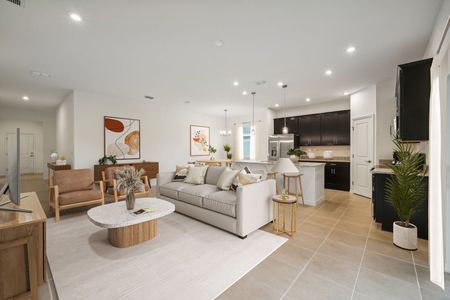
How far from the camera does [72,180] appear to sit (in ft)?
12.7

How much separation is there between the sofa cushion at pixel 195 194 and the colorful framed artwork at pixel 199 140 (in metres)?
4.39

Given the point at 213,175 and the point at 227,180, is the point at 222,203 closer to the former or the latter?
the point at 227,180

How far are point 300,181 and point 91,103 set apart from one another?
19.7 feet

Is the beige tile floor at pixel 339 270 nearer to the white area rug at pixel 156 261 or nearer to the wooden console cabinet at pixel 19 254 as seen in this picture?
the white area rug at pixel 156 261

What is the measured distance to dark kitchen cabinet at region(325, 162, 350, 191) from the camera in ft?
18.9

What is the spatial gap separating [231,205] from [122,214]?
151 centimetres

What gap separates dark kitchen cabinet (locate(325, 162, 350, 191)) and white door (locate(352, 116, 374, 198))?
283 mm

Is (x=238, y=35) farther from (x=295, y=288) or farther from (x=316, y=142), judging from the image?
(x=316, y=142)

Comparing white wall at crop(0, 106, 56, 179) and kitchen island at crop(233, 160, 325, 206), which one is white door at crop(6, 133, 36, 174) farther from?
kitchen island at crop(233, 160, 325, 206)

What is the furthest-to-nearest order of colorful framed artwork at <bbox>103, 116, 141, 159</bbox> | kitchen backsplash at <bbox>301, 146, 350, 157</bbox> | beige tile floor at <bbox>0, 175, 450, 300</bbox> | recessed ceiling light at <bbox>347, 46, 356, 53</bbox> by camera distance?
1. kitchen backsplash at <bbox>301, 146, 350, 157</bbox>
2. colorful framed artwork at <bbox>103, 116, 141, 159</bbox>
3. recessed ceiling light at <bbox>347, 46, 356, 53</bbox>
4. beige tile floor at <bbox>0, 175, 450, 300</bbox>

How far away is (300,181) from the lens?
4.54m

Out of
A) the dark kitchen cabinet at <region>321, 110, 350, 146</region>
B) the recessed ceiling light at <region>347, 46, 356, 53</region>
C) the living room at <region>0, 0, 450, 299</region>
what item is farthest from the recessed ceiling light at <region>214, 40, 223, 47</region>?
the dark kitchen cabinet at <region>321, 110, 350, 146</region>

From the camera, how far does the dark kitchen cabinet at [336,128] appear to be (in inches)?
238

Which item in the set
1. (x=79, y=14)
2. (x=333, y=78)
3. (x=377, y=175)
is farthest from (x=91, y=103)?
(x=377, y=175)
